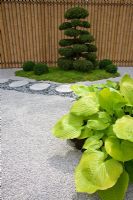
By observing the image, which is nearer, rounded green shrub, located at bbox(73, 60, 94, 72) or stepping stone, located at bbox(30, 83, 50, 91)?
stepping stone, located at bbox(30, 83, 50, 91)

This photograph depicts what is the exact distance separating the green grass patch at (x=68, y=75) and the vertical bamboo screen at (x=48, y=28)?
3.70 feet

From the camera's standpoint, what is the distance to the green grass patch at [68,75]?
4.95 m

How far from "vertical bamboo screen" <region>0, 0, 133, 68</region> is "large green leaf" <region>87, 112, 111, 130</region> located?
4592 millimetres

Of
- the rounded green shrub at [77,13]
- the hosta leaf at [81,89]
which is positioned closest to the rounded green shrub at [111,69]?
the rounded green shrub at [77,13]

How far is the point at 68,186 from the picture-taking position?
1918 mm

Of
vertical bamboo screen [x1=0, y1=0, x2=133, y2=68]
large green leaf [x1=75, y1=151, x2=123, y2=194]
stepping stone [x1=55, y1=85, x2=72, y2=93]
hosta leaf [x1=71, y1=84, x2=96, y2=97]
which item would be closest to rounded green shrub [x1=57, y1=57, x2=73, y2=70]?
stepping stone [x1=55, y1=85, x2=72, y2=93]

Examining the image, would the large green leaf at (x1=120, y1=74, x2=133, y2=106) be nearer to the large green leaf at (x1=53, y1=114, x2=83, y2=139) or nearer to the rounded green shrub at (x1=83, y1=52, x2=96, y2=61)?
the large green leaf at (x1=53, y1=114, x2=83, y2=139)

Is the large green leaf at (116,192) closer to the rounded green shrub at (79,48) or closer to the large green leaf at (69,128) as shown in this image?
the large green leaf at (69,128)

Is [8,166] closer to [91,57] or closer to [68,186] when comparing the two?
[68,186]

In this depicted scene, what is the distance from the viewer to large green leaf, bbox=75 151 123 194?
1.61m

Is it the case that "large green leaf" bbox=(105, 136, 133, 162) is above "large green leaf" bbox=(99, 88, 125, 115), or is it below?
below

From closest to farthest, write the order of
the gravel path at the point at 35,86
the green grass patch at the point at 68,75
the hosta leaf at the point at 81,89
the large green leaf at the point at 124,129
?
the large green leaf at the point at 124,129
the hosta leaf at the point at 81,89
the gravel path at the point at 35,86
the green grass patch at the point at 68,75

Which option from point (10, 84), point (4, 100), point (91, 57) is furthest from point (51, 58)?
point (4, 100)

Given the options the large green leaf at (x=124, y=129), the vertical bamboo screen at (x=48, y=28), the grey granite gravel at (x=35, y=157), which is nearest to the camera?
the large green leaf at (x=124, y=129)
